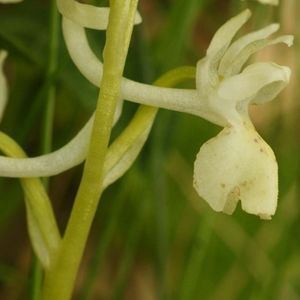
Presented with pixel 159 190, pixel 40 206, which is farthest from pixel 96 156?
pixel 159 190

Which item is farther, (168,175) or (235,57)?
(168,175)

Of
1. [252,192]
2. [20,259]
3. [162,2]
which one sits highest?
[162,2]

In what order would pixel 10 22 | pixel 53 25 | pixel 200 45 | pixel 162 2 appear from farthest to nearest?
pixel 200 45
pixel 162 2
pixel 10 22
pixel 53 25

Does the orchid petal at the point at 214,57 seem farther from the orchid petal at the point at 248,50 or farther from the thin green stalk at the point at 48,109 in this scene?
the thin green stalk at the point at 48,109

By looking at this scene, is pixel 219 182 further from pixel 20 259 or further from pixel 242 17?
pixel 20 259

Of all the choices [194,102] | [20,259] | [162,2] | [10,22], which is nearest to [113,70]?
[194,102]

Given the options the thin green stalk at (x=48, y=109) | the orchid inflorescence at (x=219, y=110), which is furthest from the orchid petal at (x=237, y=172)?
the thin green stalk at (x=48, y=109)

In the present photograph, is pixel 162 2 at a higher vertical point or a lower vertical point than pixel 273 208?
higher
